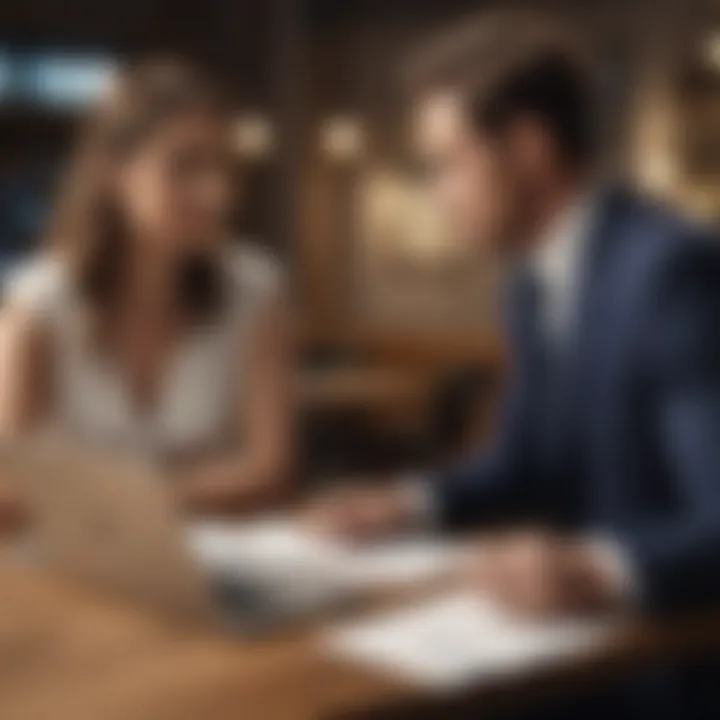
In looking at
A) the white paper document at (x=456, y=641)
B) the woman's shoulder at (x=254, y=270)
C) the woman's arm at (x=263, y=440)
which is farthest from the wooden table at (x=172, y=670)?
the woman's shoulder at (x=254, y=270)

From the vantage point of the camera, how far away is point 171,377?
0.92 metres

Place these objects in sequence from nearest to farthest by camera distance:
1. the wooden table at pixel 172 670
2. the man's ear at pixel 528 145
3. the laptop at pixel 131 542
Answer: the wooden table at pixel 172 670 < the laptop at pixel 131 542 < the man's ear at pixel 528 145

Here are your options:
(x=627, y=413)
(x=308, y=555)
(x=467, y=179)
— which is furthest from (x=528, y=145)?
(x=308, y=555)

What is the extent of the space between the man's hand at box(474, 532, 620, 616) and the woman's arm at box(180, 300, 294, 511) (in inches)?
5.9

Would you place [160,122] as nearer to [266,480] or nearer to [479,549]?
[266,480]

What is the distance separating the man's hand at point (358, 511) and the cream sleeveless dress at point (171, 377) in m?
0.08

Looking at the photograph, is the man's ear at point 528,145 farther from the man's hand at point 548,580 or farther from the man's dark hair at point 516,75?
the man's hand at point 548,580

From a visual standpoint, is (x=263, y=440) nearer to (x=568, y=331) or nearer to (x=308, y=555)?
(x=308, y=555)

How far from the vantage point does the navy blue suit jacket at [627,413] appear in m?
0.90

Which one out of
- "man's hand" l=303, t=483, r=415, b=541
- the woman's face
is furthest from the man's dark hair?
"man's hand" l=303, t=483, r=415, b=541

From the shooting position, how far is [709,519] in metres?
0.90

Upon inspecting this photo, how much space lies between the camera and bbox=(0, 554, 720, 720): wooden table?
2.28 feet

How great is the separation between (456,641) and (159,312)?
287 millimetres

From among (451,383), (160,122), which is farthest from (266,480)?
(160,122)
